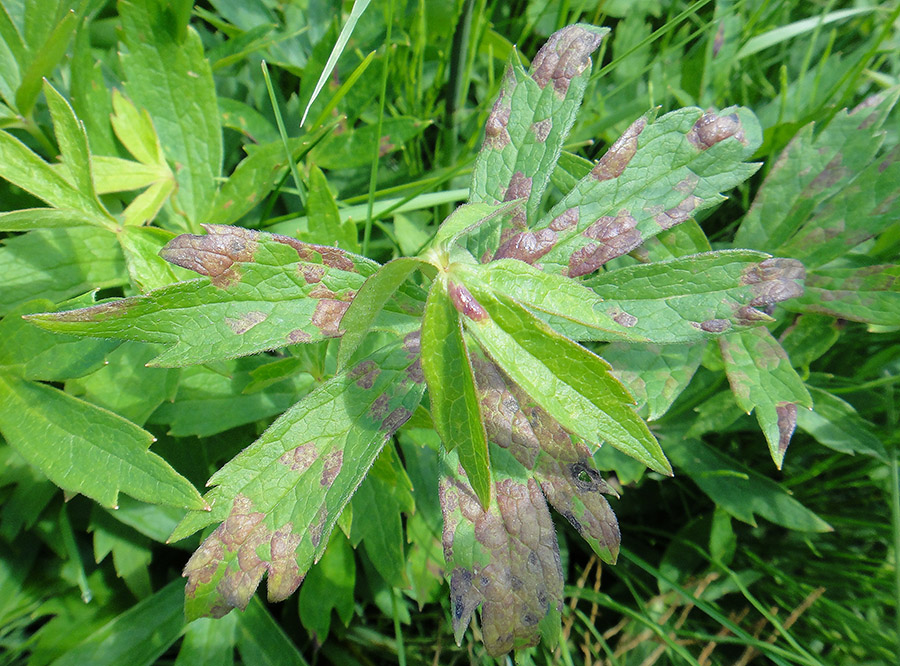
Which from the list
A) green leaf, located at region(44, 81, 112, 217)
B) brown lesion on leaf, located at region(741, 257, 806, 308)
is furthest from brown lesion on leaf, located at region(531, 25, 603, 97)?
green leaf, located at region(44, 81, 112, 217)

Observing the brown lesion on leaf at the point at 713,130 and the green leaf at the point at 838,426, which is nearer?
the brown lesion on leaf at the point at 713,130

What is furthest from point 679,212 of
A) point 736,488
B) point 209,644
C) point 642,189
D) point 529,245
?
point 209,644

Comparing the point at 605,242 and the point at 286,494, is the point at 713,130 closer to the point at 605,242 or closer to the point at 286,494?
the point at 605,242

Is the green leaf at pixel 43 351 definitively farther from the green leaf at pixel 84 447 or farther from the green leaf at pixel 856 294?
the green leaf at pixel 856 294

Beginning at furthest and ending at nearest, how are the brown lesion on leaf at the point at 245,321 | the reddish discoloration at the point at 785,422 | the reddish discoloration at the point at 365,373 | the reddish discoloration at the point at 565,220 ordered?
the reddish discoloration at the point at 785,422, the reddish discoloration at the point at 565,220, the reddish discoloration at the point at 365,373, the brown lesion on leaf at the point at 245,321

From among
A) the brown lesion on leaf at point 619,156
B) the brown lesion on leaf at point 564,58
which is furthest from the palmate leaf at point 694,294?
the brown lesion on leaf at point 564,58

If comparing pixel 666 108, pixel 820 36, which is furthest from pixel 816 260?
pixel 820 36
